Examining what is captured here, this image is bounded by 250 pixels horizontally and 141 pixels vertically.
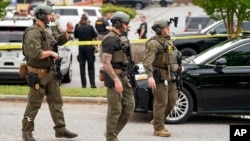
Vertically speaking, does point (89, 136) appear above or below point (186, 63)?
below

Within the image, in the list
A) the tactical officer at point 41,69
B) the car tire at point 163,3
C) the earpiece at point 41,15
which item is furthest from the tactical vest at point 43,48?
the car tire at point 163,3

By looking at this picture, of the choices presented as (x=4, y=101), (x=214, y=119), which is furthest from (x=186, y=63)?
(x=4, y=101)

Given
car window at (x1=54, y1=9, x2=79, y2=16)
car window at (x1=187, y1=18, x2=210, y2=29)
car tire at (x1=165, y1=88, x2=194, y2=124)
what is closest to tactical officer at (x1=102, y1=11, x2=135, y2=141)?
car tire at (x1=165, y1=88, x2=194, y2=124)

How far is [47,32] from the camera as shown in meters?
8.16

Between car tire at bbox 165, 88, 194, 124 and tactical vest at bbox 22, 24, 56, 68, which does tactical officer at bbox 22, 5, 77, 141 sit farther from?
car tire at bbox 165, 88, 194, 124

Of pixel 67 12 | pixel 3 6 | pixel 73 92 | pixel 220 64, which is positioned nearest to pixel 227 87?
pixel 220 64

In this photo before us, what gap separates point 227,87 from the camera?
9695 mm

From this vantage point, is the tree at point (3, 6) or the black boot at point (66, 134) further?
the tree at point (3, 6)

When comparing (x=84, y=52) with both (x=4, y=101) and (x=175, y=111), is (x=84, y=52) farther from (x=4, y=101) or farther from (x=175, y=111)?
(x=175, y=111)

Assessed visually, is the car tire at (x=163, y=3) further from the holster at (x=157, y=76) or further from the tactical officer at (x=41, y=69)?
the tactical officer at (x=41, y=69)

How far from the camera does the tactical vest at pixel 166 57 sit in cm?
877

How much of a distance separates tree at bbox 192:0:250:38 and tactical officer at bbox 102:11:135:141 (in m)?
7.27

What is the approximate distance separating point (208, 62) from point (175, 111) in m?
0.92

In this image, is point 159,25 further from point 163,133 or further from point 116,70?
point 163,133
